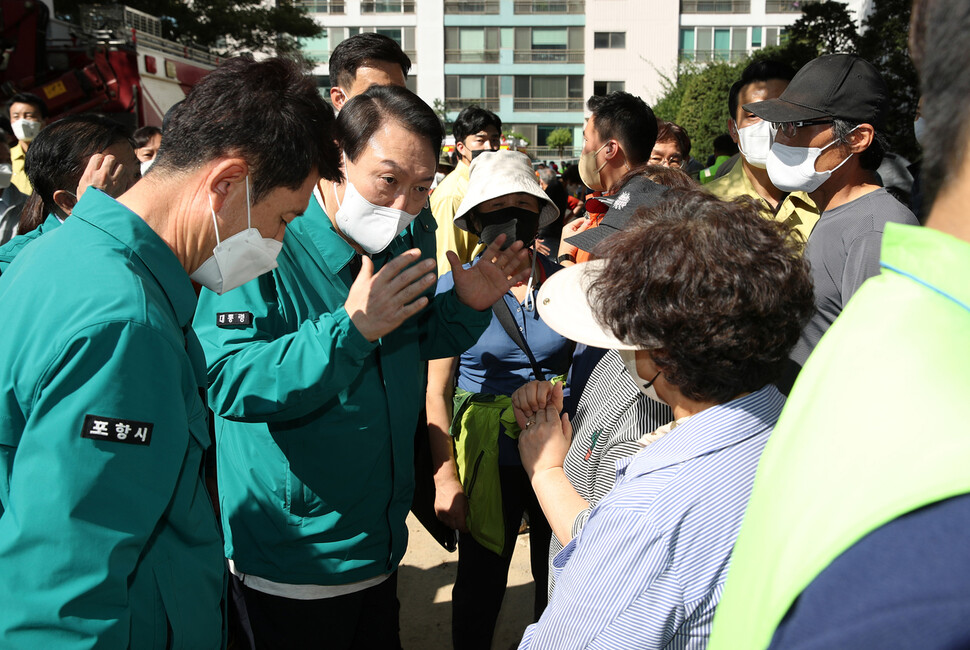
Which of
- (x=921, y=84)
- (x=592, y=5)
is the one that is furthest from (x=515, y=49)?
(x=921, y=84)

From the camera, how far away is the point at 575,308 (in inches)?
68.1

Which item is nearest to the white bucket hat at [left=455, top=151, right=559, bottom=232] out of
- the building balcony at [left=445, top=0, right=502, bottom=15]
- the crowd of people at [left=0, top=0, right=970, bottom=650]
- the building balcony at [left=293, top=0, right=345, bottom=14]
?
the crowd of people at [left=0, top=0, right=970, bottom=650]

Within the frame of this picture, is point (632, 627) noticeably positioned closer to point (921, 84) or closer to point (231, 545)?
point (921, 84)

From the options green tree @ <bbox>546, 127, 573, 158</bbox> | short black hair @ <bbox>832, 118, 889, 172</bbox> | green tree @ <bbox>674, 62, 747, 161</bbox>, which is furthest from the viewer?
green tree @ <bbox>546, 127, 573, 158</bbox>

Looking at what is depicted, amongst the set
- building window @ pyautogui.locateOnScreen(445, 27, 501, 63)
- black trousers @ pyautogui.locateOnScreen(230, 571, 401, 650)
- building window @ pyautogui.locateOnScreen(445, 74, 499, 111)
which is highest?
building window @ pyautogui.locateOnScreen(445, 27, 501, 63)

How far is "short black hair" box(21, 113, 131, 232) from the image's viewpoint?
3148 millimetres

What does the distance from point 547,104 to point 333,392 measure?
4060 cm

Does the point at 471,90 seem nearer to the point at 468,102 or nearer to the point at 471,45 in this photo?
the point at 468,102

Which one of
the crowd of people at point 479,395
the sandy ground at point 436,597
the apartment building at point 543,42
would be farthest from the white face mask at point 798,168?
the apartment building at point 543,42

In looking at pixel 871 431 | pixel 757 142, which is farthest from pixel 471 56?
pixel 871 431

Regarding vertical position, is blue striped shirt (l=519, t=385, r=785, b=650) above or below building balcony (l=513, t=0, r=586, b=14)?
below

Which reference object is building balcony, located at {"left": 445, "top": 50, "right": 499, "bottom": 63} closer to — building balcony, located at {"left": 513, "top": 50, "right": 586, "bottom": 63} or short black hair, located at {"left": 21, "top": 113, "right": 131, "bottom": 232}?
building balcony, located at {"left": 513, "top": 50, "right": 586, "bottom": 63}

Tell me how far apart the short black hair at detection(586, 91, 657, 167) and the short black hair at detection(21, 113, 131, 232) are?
2371mm

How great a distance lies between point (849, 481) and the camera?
1.86ft
